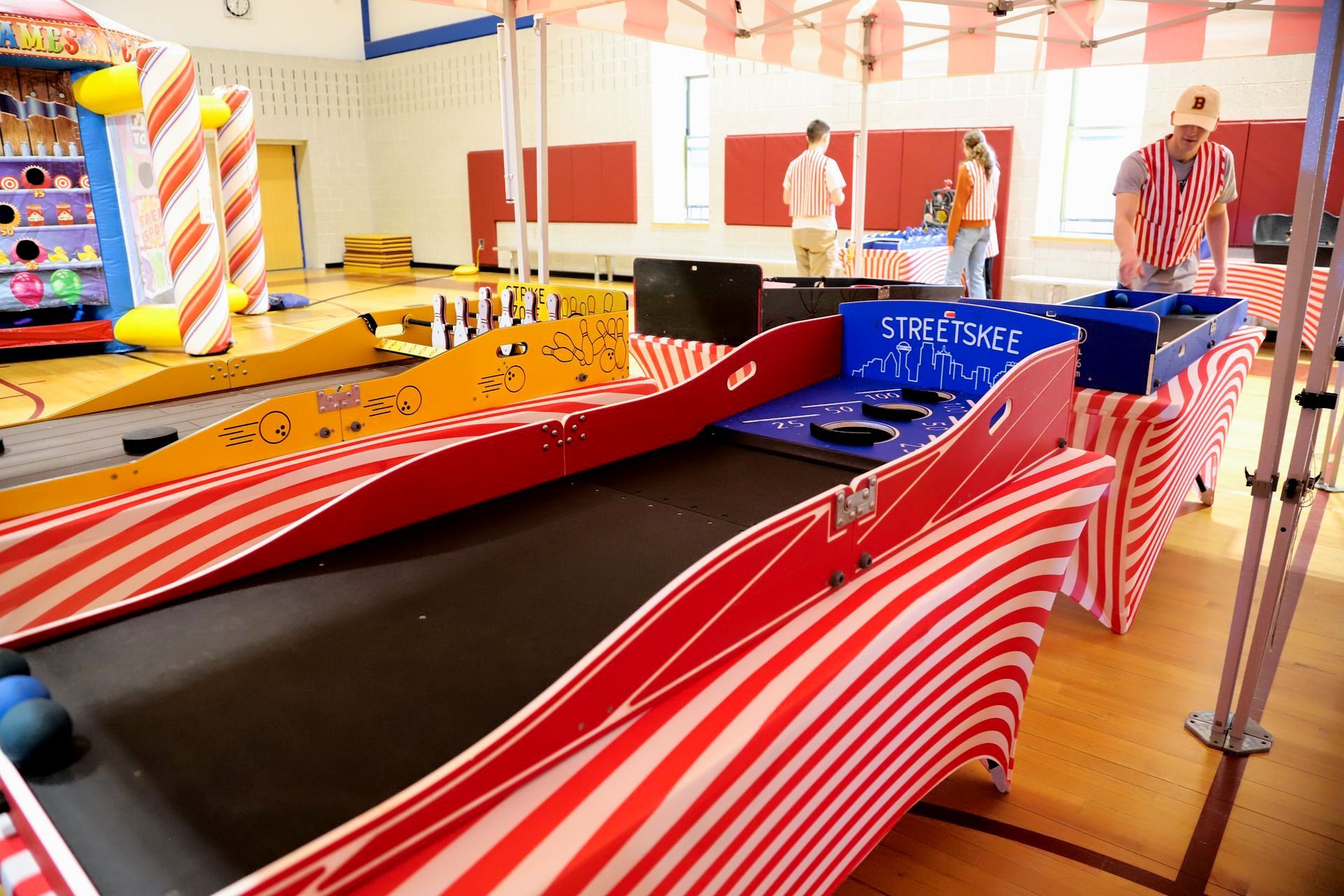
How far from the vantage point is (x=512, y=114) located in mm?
3531

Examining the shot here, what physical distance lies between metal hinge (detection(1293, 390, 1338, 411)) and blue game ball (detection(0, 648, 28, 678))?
6.84 ft

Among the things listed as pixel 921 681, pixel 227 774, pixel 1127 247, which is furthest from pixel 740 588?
pixel 1127 247

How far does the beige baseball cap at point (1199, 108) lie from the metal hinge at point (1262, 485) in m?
1.63

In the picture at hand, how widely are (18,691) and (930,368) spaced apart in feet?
6.25

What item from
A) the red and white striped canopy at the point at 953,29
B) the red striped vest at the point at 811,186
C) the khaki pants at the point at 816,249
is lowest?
the khaki pants at the point at 816,249

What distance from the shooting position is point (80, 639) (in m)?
1.05

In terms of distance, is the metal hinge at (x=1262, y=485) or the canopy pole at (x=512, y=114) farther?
the canopy pole at (x=512, y=114)

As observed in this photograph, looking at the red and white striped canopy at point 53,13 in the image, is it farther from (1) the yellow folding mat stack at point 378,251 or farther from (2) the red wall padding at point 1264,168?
(2) the red wall padding at point 1264,168

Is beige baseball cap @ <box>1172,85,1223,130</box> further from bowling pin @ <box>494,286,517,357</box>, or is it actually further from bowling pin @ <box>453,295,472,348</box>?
bowling pin @ <box>453,295,472,348</box>

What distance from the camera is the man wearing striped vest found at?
3.08m

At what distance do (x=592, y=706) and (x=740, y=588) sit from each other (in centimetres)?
25

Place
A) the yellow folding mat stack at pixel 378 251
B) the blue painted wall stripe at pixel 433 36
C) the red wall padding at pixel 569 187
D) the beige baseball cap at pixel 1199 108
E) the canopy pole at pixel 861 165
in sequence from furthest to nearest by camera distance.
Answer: the yellow folding mat stack at pixel 378 251 → the blue painted wall stripe at pixel 433 36 → the red wall padding at pixel 569 187 → the canopy pole at pixel 861 165 → the beige baseball cap at pixel 1199 108

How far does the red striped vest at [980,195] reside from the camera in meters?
5.79

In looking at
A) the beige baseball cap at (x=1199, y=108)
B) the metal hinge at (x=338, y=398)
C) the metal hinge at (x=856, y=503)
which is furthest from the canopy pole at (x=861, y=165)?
the metal hinge at (x=856, y=503)
